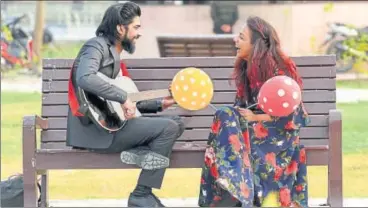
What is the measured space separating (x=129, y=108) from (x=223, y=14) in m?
11.2

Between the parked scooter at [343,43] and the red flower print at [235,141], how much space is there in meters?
8.63

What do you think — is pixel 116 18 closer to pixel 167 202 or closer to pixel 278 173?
pixel 278 173

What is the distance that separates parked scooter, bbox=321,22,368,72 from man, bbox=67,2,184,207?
8.51m

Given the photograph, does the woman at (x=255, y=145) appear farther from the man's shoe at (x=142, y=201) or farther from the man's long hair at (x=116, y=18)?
the man's long hair at (x=116, y=18)

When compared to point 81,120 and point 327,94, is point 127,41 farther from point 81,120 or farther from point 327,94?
point 327,94

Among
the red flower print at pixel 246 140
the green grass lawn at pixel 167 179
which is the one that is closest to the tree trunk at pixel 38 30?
the green grass lawn at pixel 167 179

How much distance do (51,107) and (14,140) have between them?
10.8ft

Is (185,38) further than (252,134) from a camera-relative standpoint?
Yes

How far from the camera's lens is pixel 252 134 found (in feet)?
16.4

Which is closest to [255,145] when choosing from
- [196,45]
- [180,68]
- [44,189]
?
[180,68]

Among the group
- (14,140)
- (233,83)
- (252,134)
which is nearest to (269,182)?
(252,134)

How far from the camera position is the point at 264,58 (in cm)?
505

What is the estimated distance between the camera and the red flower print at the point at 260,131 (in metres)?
4.98

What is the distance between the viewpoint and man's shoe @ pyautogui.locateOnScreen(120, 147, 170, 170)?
5.00m
